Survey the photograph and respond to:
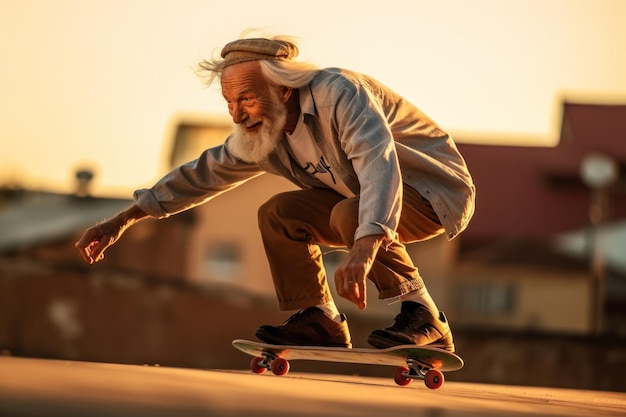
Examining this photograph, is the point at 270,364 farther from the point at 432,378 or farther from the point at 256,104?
the point at 256,104

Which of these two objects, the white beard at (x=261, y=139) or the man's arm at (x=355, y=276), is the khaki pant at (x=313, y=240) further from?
the man's arm at (x=355, y=276)

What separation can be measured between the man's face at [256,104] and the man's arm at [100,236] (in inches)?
29.6

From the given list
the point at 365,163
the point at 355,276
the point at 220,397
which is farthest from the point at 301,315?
the point at 220,397

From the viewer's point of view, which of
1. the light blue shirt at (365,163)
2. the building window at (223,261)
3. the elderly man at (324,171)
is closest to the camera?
the light blue shirt at (365,163)

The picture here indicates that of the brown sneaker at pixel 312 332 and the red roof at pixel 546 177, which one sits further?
the red roof at pixel 546 177

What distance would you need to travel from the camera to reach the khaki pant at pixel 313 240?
6.20m

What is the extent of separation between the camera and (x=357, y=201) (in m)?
6.02

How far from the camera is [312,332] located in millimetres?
6473

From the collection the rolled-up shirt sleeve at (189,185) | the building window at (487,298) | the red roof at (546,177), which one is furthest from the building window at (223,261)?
the rolled-up shirt sleeve at (189,185)

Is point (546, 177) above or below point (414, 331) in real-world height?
below

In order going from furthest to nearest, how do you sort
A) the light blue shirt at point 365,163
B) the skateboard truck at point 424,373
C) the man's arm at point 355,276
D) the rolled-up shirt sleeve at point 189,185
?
the rolled-up shirt sleeve at point 189,185
the skateboard truck at point 424,373
the light blue shirt at point 365,163
the man's arm at point 355,276

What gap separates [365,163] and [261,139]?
Result: 73 cm

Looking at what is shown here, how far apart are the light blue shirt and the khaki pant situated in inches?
4.0

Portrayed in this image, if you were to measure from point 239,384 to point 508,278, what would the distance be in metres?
50.1
